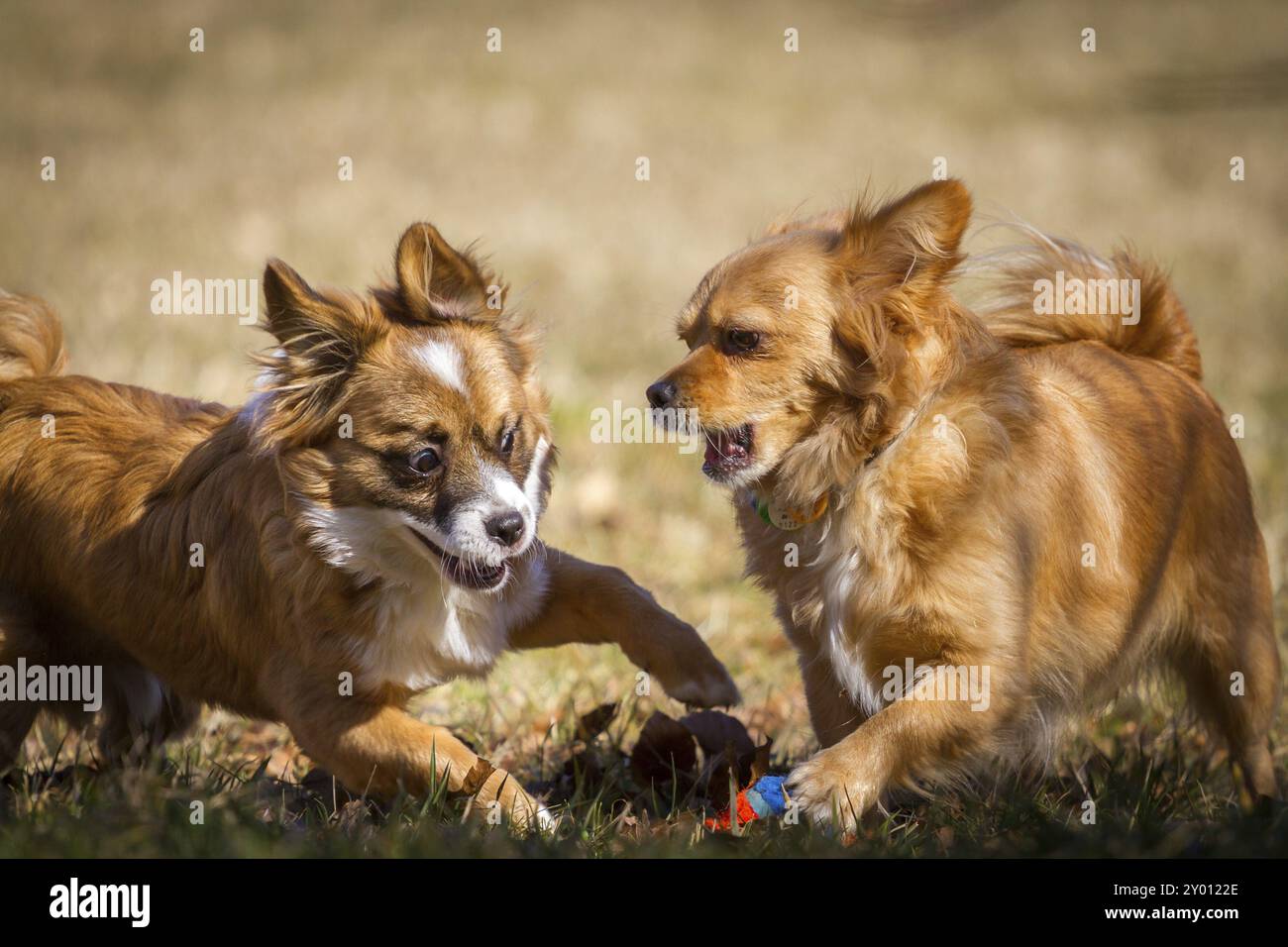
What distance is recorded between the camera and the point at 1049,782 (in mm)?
4449

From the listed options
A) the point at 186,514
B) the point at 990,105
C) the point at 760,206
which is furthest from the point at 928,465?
the point at 990,105

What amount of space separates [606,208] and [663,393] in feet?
38.0

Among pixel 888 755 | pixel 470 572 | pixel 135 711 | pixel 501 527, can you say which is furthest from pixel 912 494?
pixel 135 711

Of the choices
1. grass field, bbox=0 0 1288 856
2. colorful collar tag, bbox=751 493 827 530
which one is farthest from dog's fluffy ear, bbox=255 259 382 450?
colorful collar tag, bbox=751 493 827 530

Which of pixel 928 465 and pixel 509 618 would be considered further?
pixel 509 618

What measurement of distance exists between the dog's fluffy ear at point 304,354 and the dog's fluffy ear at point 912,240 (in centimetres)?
139

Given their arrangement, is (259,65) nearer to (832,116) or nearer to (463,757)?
Result: (832,116)

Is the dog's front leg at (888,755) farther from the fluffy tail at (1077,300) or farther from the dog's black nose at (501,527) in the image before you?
the fluffy tail at (1077,300)

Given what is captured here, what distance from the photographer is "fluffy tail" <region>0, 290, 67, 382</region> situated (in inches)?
175

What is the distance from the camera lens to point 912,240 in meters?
3.81

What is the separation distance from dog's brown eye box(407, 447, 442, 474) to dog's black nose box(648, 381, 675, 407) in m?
0.62

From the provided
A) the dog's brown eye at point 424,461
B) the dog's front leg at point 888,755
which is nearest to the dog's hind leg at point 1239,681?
the dog's front leg at point 888,755

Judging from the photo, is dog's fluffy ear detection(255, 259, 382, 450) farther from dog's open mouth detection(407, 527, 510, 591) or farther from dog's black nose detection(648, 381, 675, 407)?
dog's black nose detection(648, 381, 675, 407)
